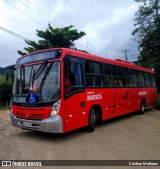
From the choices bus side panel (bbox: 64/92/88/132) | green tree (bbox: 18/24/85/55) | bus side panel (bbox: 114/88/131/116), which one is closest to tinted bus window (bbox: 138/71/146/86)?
bus side panel (bbox: 114/88/131/116)

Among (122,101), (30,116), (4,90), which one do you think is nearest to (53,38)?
(4,90)

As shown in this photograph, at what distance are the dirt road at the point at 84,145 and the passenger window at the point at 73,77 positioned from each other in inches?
69.2

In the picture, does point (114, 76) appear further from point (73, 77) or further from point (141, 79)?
point (141, 79)

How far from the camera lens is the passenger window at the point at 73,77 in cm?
865

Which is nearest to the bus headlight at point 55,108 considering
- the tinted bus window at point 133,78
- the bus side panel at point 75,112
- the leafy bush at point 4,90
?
the bus side panel at point 75,112

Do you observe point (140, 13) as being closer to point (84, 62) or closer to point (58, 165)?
point (84, 62)

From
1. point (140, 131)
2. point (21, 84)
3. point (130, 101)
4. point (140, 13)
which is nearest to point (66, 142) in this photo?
point (21, 84)

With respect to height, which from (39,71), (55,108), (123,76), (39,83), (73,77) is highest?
(123,76)

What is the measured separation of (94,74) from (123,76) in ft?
11.1

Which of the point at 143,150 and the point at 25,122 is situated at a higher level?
the point at 25,122

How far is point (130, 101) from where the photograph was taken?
14.4m

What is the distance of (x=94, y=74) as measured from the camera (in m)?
10.6

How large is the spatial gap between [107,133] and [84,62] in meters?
2.87

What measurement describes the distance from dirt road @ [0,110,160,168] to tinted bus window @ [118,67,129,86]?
3.13m
